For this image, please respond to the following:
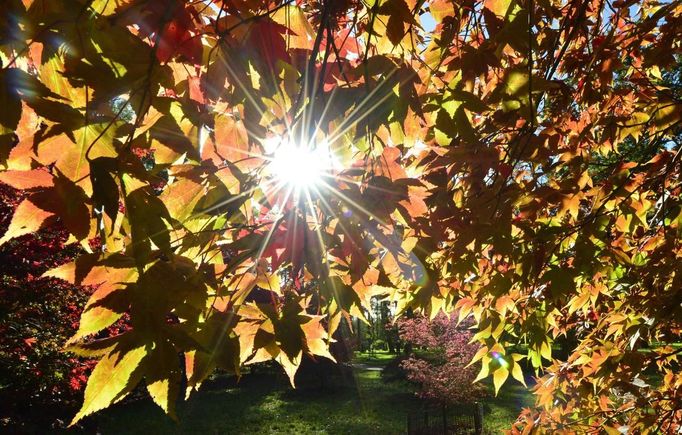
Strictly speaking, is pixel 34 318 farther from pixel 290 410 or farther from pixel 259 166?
pixel 290 410

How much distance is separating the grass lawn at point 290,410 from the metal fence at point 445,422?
0.42m

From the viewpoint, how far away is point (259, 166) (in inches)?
56.9

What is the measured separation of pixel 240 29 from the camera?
1.13m

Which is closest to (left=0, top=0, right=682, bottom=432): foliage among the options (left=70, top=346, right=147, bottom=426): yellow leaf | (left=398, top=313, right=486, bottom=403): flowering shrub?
(left=70, top=346, right=147, bottom=426): yellow leaf

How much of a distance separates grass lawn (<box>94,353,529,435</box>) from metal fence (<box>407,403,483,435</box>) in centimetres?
42

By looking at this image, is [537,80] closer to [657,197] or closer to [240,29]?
[240,29]

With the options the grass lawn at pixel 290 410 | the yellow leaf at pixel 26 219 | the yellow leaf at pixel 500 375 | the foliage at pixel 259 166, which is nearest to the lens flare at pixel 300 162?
the foliage at pixel 259 166

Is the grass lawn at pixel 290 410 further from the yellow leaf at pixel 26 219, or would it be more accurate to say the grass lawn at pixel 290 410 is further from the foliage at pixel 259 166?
the yellow leaf at pixel 26 219

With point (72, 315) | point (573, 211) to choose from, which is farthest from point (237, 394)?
point (573, 211)

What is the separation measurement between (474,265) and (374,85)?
40.5 inches

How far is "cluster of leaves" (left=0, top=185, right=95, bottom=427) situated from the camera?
550cm

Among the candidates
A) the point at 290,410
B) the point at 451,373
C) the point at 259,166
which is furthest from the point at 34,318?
the point at 451,373

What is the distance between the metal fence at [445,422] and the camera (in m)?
10.2

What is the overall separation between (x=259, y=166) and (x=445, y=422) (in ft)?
35.8
